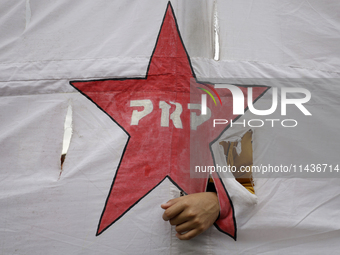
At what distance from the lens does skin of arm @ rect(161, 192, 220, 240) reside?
2.40ft

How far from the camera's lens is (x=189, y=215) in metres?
0.73

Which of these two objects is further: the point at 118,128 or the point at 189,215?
the point at 118,128

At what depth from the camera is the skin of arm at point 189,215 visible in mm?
732

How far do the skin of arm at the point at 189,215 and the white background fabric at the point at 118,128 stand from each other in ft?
0.15

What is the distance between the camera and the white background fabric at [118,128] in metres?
0.80

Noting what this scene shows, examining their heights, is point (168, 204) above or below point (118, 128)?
below

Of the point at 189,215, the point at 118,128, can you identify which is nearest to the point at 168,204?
the point at 189,215

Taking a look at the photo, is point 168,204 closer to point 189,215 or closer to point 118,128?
point 189,215

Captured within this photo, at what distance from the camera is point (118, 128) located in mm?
850

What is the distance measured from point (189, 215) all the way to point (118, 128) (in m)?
0.34

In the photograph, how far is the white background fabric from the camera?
2.61 feet

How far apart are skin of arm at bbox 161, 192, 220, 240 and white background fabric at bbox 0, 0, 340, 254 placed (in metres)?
0.05

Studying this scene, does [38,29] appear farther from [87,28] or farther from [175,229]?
[175,229]

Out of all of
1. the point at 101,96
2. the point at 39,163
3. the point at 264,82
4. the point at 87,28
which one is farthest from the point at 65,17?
the point at 264,82
